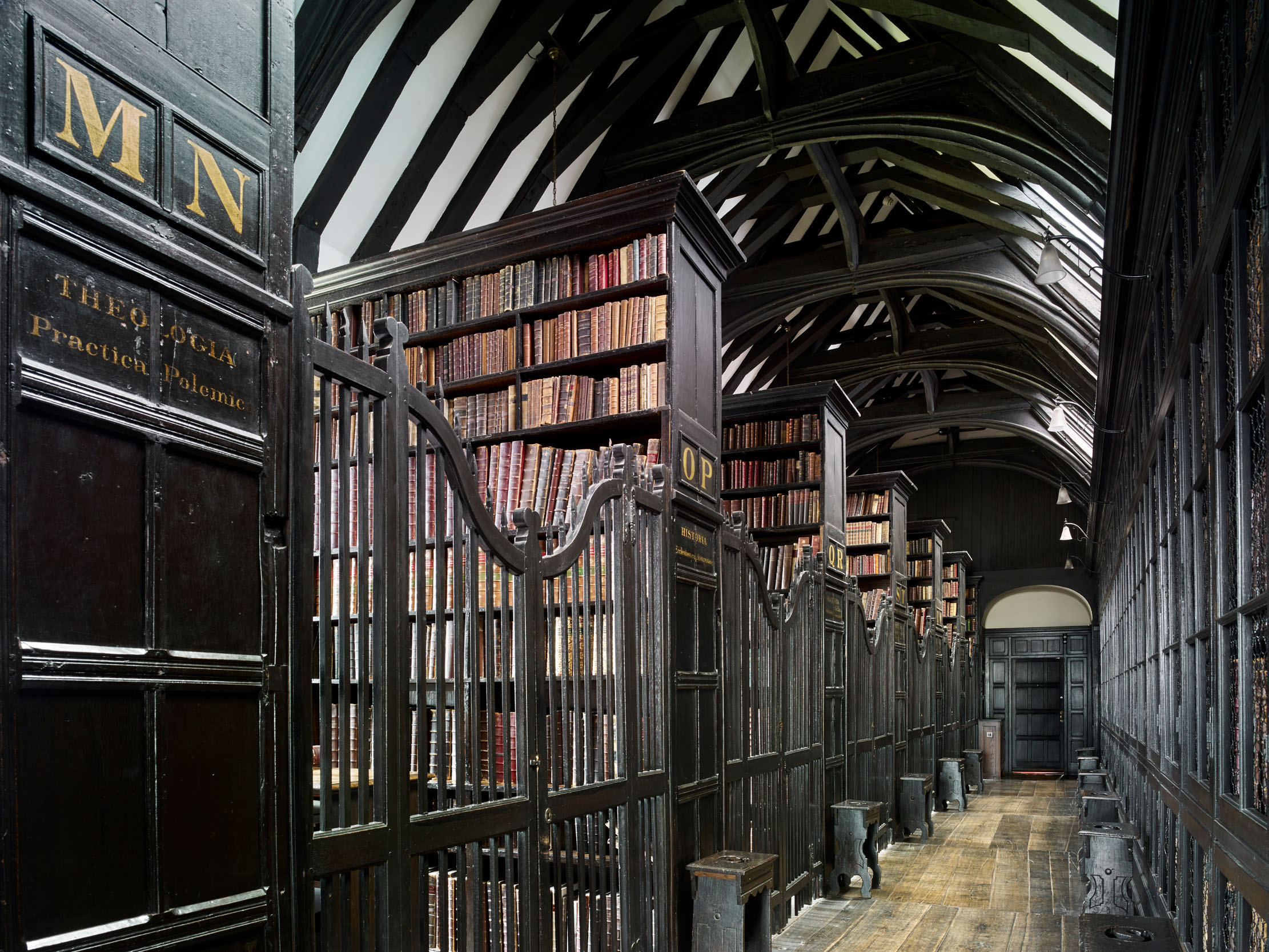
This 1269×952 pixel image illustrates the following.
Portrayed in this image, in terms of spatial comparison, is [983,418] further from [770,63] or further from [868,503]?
[770,63]

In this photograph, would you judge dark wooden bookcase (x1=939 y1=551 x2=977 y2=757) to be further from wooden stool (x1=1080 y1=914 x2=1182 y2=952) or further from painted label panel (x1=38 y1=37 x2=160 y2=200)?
painted label panel (x1=38 y1=37 x2=160 y2=200)

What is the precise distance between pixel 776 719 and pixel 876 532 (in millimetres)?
5146

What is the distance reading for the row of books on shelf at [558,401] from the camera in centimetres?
464

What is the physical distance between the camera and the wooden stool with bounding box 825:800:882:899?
20.2ft

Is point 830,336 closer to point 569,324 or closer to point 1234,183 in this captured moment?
point 569,324

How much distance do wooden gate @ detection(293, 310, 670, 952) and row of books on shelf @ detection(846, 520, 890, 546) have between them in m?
6.61

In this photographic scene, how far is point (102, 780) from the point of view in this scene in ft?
4.91

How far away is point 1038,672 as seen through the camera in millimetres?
16859

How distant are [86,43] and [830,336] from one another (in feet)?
39.1

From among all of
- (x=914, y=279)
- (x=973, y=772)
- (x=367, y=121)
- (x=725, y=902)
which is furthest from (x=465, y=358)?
(x=973, y=772)

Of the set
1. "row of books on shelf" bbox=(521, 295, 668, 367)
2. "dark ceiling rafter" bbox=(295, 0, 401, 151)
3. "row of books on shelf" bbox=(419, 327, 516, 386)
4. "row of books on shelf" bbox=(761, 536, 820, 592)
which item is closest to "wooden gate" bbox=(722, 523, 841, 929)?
"row of books on shelf" bbox=(521, 295, 668, 367)

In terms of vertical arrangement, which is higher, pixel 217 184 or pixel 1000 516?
pixel 217 184

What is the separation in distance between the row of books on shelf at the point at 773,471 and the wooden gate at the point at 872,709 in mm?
1103

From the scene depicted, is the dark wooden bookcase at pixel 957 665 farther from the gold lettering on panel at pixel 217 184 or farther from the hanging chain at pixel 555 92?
the gold lettering on panel at pixel 217 184
